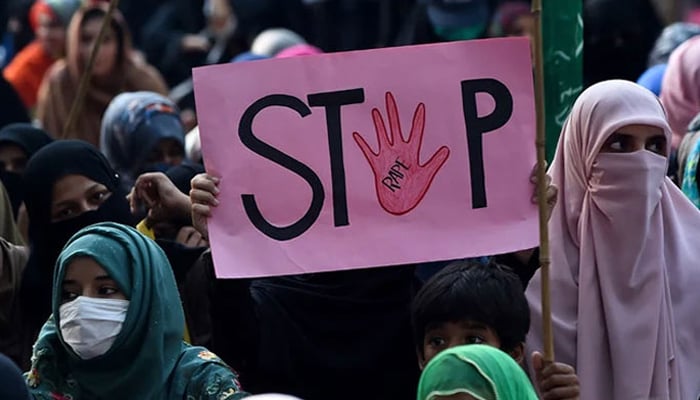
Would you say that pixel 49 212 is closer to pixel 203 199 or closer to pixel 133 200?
pixel 133 200

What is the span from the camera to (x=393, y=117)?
208 inches

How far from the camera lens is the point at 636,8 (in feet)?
32.7

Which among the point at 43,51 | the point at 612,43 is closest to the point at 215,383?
the point at 612,43

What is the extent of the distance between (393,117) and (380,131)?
0.05m

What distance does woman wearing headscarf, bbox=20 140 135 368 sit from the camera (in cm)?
601

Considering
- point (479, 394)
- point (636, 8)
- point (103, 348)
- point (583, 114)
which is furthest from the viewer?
point (636, 8)

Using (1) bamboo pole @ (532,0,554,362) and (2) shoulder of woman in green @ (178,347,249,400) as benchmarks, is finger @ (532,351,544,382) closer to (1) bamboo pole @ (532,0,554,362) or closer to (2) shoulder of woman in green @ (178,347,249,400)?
(1) bamboo pole @ (532,0,554,362)

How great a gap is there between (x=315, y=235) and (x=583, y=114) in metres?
0.80

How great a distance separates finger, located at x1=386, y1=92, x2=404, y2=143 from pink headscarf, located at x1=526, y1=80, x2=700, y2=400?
0.48 m

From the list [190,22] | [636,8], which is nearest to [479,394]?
[636,8]

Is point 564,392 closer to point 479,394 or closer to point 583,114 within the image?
point 479,394

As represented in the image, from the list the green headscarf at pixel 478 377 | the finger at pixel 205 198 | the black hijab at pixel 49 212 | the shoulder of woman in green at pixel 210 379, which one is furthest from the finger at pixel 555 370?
the black hijab at pixel 49 212

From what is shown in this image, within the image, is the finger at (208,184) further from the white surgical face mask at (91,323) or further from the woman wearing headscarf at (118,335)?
the white surgical face mask at (91,323)

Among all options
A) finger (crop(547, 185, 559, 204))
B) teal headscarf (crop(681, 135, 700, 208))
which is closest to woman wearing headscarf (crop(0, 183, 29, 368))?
finger (crop(547, 185, 559, 204))
